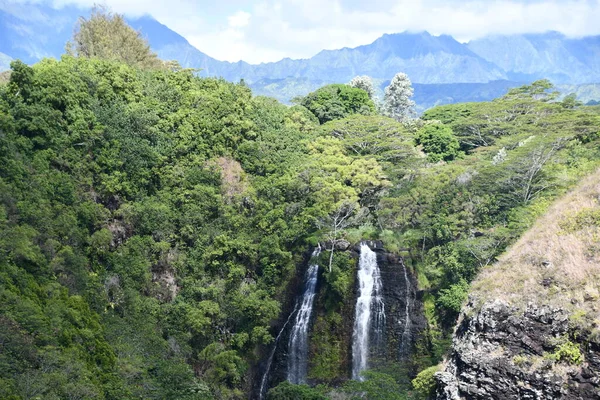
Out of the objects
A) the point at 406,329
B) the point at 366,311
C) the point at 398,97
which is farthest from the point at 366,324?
the point at 398,97

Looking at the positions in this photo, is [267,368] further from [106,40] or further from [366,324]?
[106,40]

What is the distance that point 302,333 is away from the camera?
3288cm

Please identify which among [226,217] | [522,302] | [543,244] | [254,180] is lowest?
[522,302]

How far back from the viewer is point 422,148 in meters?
48.2

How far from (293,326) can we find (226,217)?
26.1 ft

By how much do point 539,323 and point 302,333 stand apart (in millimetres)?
19493

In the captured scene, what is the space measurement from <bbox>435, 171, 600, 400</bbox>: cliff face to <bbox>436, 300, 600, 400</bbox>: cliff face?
0.02 metres

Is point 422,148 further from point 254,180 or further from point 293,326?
point 293,326

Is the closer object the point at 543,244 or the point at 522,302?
the point at 522,302

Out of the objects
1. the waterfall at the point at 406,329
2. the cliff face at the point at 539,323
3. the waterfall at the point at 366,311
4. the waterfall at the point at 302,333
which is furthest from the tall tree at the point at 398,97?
the cliff face at the point at 539,323

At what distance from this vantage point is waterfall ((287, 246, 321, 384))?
32156 millimetres

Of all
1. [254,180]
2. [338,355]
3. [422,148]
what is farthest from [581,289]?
[422,148]

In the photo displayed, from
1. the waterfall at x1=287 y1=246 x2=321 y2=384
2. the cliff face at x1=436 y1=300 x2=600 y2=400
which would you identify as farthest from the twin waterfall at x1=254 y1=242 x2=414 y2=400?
the cliff face at x1=436 y1=300 x2=600 y2=400

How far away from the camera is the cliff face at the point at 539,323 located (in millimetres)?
14227
